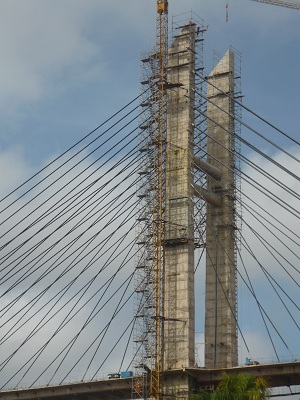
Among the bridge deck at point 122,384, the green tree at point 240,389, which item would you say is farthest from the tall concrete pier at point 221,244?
the green tree at point 240,389

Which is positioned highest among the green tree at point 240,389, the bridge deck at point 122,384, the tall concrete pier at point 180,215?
the tall concrete pier at point 180,215

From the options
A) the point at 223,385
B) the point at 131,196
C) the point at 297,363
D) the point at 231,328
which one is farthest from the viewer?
the point at 231,328

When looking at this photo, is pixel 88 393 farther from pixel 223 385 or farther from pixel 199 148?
pixel 223 385

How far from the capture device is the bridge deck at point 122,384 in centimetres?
10531

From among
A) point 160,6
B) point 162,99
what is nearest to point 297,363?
point 162,99

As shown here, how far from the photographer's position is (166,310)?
358 ft

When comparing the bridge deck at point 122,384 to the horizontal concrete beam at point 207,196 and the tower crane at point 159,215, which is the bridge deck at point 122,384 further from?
the horizontal concrete beam at point 207,196

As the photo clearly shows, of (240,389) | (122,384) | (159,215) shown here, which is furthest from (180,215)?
(240,389)

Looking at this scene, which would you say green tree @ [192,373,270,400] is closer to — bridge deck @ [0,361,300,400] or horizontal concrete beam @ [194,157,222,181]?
bridge deck @ [0,361,300,400]

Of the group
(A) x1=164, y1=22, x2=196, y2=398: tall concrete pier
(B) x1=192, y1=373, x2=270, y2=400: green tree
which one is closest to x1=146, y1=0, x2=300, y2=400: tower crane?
(A) x1=164, y1=22, x2=196, y2=398: tall concrete pier

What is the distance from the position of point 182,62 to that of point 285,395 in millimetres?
38321

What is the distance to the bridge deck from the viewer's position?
346 feet

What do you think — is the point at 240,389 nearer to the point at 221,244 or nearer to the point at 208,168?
the point at 221,244

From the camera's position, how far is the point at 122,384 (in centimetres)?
11344
